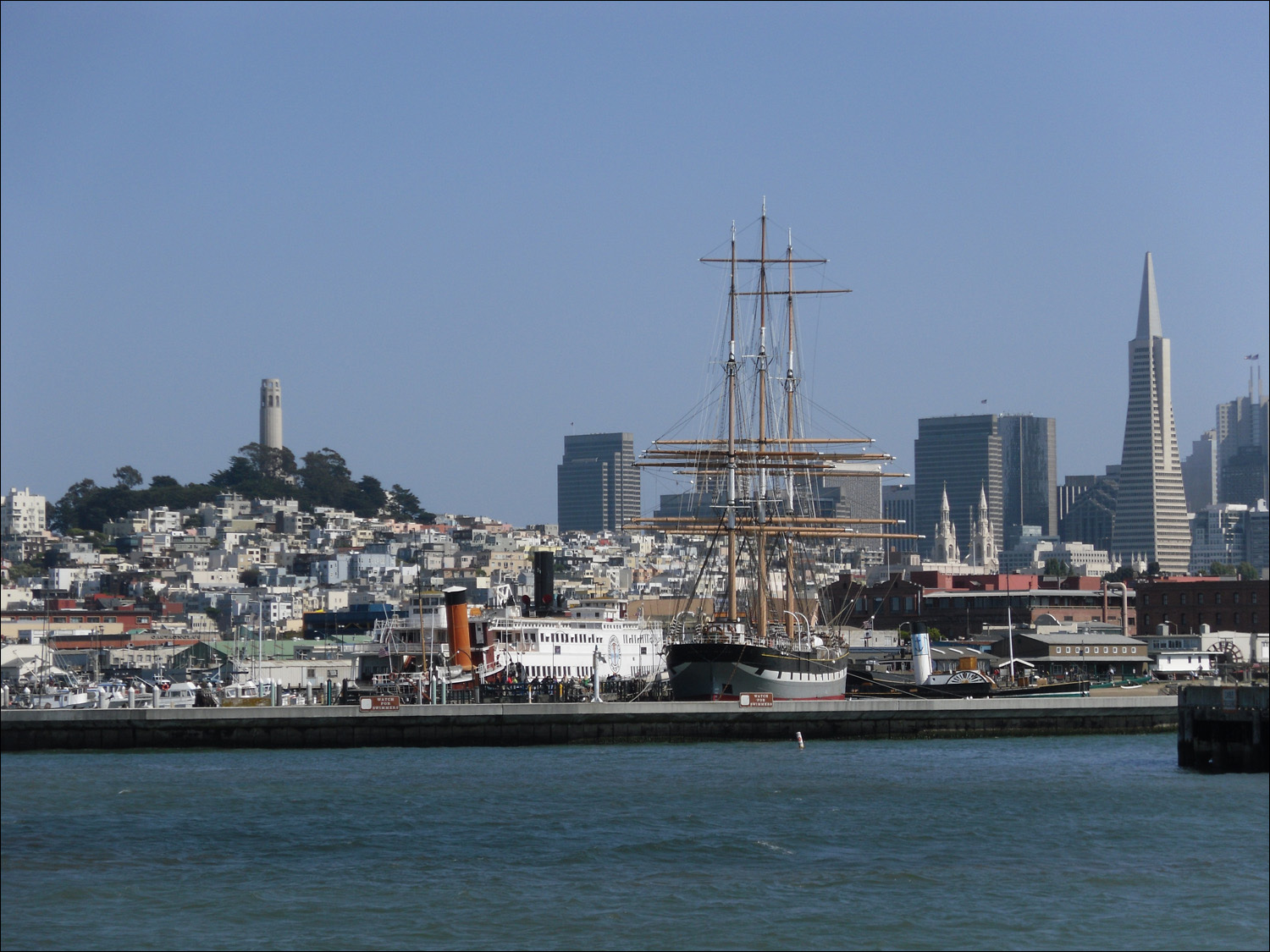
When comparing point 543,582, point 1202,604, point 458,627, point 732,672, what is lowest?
point 732,672

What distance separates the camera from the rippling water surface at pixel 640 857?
23375 mm

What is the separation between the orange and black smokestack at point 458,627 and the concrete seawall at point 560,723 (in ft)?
46.3

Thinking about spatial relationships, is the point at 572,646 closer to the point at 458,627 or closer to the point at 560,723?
the point at 458,627

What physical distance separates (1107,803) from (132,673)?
65.8 metres

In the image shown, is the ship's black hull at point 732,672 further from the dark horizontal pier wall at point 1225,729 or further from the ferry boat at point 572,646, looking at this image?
the dark horizontal pier wall at point 1225,729

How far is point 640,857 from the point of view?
1134 inches

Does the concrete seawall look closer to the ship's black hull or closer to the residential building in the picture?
the ship's black hull

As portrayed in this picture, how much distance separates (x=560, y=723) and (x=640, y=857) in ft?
72.4

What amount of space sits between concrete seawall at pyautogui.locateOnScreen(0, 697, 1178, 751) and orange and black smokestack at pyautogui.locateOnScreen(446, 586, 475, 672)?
556 inches

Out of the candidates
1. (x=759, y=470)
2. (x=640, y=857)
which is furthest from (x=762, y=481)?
(x=640, y=857)

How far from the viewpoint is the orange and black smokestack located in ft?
215

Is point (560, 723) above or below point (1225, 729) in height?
below

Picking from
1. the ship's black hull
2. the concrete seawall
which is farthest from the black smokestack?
the concrete seawall

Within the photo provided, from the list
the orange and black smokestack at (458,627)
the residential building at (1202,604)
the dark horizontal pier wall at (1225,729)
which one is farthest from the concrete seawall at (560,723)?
the residential building at (1202,604)
